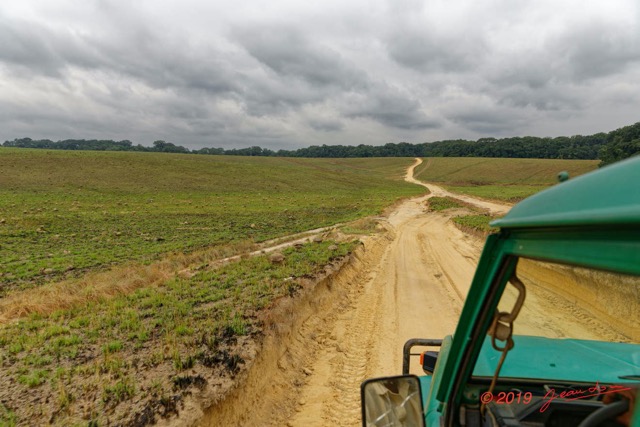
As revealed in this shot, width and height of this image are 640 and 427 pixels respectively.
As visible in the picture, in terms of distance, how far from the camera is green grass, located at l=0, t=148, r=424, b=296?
15359mm

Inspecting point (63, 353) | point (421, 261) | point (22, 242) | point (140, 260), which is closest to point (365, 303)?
point (421, 261)

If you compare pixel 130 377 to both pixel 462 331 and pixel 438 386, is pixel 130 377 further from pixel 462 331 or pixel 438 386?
pixel 462 331

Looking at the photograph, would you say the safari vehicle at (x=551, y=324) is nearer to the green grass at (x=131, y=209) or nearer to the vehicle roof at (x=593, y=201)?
the vehicle roof at (x=593, y=201)

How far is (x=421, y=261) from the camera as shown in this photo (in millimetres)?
12109

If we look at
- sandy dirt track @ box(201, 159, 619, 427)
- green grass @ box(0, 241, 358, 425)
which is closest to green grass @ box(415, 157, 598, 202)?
sandy dirt track @ box(201, 159, 619, 427)

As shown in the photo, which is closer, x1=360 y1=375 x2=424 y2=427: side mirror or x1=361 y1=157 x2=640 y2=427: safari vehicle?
x1=361 y1=157 x2=640 y2=427: safari vehicle

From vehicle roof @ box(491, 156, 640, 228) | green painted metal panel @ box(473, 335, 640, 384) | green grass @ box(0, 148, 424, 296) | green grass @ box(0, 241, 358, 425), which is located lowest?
green grass @ box(0, 148, 424, 296)

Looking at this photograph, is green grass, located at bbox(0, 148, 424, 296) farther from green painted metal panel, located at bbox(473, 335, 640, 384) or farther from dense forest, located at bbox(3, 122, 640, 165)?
dense forest, located at bbox(3, 122, 640, 165)

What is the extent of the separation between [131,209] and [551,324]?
35042 millimetres

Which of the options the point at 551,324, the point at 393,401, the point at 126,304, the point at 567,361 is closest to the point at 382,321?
the point at 567,361

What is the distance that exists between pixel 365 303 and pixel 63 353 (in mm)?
5916

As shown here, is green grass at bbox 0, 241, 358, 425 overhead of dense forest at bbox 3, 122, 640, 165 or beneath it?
beneath

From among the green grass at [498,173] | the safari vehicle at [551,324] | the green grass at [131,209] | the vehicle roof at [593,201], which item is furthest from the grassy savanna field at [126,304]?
the green grass at [498,173]

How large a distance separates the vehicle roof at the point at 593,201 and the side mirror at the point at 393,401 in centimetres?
128
